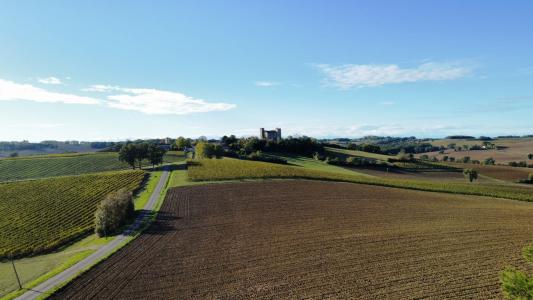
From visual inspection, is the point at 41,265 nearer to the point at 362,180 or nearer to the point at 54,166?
the point at 362,180

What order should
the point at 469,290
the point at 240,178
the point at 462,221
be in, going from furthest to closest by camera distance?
the point at 240,178
the point at 462,221
the point at 469,290

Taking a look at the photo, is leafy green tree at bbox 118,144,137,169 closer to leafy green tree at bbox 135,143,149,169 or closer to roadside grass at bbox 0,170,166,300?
leafy green tree at bbox 135,143,149,169

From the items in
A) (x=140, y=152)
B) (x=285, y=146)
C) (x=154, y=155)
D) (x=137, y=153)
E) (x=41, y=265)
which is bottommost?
(x=41, y=265)

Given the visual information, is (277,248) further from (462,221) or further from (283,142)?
(283,142)

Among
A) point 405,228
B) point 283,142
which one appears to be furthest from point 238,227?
point 283,142

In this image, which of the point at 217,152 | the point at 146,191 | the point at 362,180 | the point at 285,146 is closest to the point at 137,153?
the point at 146,191

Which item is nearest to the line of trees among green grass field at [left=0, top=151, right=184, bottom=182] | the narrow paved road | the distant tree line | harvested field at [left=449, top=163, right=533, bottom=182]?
green grass field at [left=0, top=151, right=184, bottom=182]
